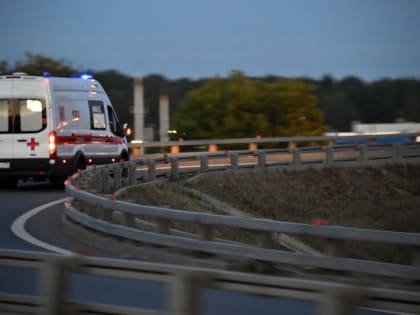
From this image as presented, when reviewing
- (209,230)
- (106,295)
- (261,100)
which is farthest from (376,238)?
(261,100)

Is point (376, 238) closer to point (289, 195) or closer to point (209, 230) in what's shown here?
point (209, 230)

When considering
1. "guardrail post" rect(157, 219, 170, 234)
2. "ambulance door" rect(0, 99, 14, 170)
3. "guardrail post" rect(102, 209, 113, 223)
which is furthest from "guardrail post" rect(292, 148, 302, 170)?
"guardrail post" rect(157, 219, 170, 234)

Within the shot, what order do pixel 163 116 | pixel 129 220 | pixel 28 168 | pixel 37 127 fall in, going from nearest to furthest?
1. pixel 129 220
2. pixel 37 127
3. pixel 28 168
4. pixel 163 116

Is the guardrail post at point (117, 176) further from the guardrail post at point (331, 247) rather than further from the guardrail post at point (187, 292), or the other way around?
the guardrail post at point (187, 292)

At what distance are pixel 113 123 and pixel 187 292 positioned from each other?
19841 mm

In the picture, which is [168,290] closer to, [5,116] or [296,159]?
[5,116]

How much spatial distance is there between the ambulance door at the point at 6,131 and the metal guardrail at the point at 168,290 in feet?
52.7

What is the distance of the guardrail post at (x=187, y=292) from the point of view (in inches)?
215

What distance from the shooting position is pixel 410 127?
332 ft

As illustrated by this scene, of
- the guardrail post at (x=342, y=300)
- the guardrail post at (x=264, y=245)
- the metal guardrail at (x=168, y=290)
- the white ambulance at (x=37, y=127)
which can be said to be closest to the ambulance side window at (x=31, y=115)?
the white ambulance at (x=37, y=127)

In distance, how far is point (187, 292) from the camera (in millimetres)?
5512

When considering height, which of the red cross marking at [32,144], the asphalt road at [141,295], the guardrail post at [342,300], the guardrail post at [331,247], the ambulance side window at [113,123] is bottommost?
the guardrail post at [331,247]

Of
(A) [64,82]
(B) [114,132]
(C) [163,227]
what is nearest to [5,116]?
(A) [64,82]

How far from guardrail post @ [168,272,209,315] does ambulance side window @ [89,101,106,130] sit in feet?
61.3
